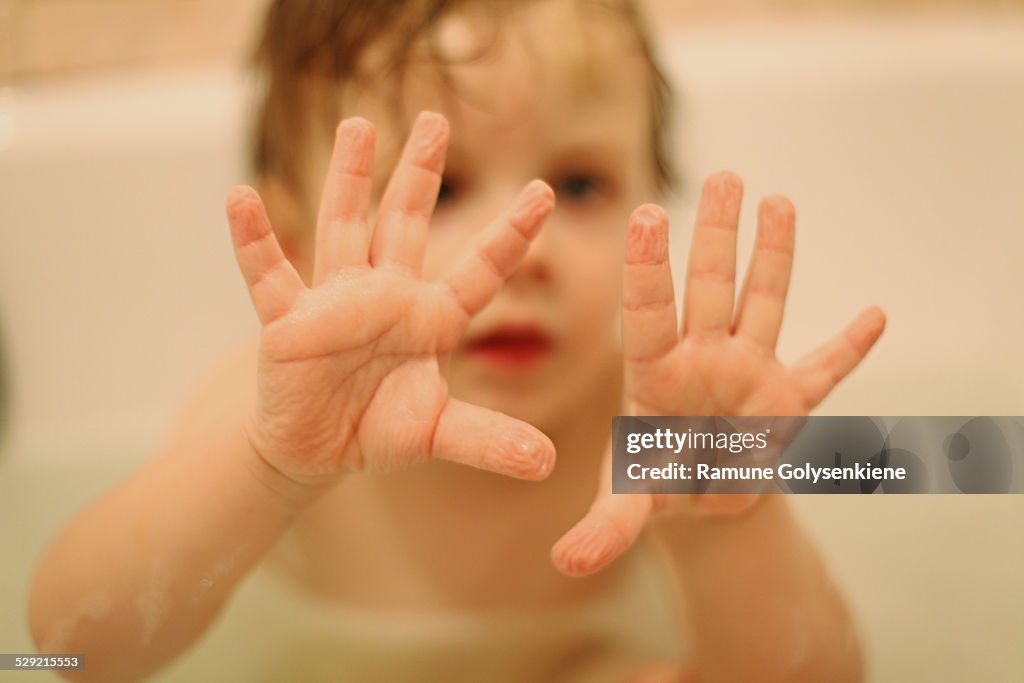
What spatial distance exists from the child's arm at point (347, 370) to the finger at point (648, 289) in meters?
0.06

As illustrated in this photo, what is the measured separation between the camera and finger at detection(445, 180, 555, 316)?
481 mm

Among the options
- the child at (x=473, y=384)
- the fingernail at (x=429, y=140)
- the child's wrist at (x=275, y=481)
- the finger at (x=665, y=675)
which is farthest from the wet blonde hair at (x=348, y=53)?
the finger at (x=665, y=675)

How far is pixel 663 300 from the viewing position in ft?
1.54

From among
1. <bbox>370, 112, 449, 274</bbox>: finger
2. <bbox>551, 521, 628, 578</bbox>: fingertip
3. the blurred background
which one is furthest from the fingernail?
the blurred background

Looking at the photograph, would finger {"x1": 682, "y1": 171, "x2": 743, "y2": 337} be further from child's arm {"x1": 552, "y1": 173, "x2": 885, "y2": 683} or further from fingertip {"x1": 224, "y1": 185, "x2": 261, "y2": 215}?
fingertip {"x1": 224, "y1": 185, "x2": 261, "y2": 215}

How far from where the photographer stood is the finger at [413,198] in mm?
489

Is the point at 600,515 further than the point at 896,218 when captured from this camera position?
No

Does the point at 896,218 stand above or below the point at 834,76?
below

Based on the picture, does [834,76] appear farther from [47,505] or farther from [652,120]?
[47,505]

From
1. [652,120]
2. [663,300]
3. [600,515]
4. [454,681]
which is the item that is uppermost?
[652,120]

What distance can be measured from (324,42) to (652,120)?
12.0 inches

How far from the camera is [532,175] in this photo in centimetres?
66

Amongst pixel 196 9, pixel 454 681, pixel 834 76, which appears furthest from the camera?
pixel 196 9

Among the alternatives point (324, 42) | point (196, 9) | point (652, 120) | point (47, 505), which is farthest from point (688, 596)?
point (196, 9)
